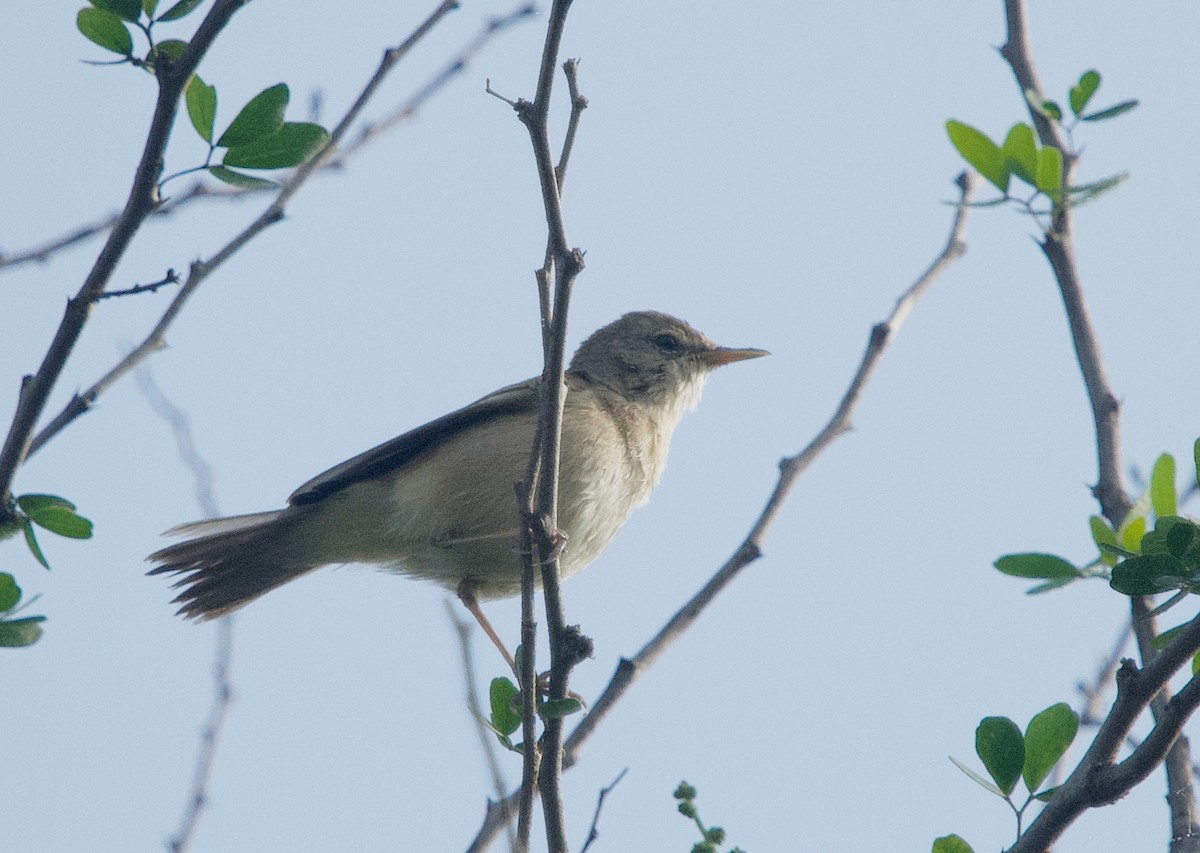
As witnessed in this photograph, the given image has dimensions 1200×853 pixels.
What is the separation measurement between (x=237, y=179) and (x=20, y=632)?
1435mm

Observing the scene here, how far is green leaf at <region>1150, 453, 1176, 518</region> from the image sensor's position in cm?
341

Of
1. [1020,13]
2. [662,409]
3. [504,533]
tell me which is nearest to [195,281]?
[504,533]

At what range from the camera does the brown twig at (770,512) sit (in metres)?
4.13

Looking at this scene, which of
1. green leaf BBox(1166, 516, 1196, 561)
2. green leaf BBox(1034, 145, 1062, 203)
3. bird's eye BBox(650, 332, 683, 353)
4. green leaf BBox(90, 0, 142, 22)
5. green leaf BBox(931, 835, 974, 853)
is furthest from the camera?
bird's eye BBox(650, 332, 683, 353)

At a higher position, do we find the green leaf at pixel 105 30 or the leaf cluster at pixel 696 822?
the green leaf at pixel 105 30

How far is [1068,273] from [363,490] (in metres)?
3.85

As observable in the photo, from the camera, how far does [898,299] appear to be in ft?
15.8

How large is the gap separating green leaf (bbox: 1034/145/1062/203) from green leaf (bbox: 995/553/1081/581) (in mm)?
1222

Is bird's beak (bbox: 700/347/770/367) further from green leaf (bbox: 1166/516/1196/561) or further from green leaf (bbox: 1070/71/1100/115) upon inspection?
green leaf (bbox: 1166/516/1196/561)

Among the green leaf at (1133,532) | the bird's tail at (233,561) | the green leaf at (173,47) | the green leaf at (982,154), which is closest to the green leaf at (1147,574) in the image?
the green leaf at (1133,532)

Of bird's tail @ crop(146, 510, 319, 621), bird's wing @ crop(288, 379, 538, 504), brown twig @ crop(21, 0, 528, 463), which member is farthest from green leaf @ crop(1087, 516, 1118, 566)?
bird's tail @ crop(146, 510, 319, 621)

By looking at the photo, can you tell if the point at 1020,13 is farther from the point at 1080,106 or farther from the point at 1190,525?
the point at 1190,525

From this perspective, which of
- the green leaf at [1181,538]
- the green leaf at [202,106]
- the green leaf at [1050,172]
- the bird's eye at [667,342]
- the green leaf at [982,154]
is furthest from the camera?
the bird's eye at [667,342]

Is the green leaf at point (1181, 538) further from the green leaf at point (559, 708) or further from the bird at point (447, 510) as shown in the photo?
the bird at point (447, 510)
